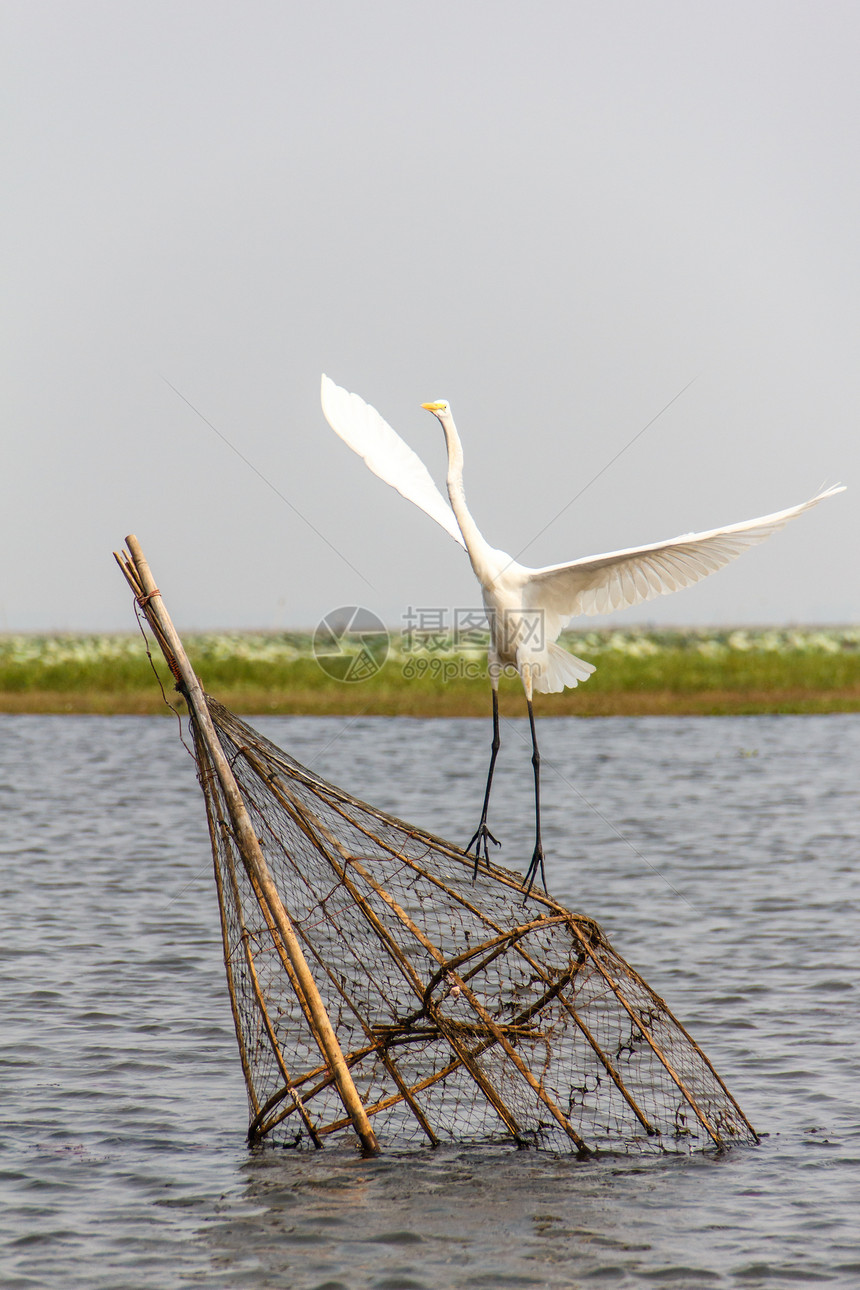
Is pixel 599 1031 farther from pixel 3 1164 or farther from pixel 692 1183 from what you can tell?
pixel 3 1164

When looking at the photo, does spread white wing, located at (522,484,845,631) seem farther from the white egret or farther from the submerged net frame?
the submerged net frame

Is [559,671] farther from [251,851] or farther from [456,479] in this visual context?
[251,851]

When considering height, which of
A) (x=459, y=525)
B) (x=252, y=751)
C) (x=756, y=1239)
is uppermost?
(x=459, y=525)

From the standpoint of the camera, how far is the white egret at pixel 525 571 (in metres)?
6.40

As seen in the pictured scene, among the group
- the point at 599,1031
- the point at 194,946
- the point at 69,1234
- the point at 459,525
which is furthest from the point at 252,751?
the point at 194,946

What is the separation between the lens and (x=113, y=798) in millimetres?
18812

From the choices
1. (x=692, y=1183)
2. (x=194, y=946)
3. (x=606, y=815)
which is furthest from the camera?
(x=606, y=815)

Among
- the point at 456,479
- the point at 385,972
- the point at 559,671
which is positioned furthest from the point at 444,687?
the point at 385,972

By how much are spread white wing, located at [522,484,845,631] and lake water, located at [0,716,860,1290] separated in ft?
9.02

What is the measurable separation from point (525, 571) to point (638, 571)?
0.60m

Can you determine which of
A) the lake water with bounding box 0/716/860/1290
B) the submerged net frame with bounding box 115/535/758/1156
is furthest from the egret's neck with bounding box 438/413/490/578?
the lake water with bounding box 0/716/860/1290

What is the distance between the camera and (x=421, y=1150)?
5969 mm

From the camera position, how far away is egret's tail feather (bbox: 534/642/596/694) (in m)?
7.32

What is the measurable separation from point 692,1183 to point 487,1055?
72.3 inches
